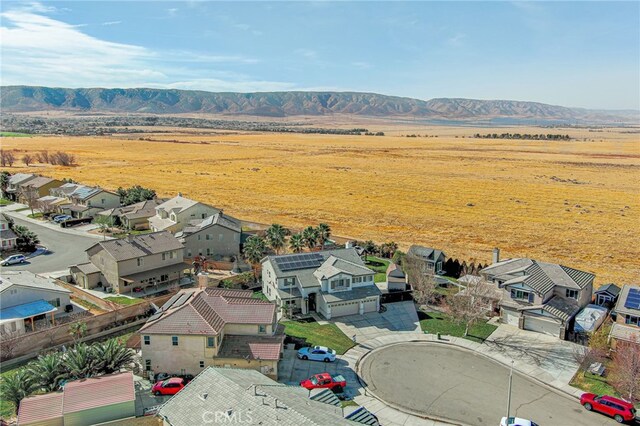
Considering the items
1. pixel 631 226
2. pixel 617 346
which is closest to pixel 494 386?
pixel 617 346

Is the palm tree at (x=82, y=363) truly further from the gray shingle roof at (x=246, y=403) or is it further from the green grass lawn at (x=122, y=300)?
the green grass lawn at (x=122, y=300)

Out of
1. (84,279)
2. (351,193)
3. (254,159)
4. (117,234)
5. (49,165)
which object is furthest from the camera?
(254,159)

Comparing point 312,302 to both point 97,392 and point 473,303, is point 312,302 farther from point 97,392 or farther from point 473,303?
point 97,392

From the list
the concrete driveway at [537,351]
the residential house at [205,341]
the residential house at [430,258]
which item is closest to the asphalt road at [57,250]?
the residential house at [205,341]

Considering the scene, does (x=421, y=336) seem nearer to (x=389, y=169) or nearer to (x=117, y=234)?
(x=117, y=234)

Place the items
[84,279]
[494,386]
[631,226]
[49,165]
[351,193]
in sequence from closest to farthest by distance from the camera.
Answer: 1. [494,386]
2. [84,279]
3. [631,226]
4. [351,193]
5. [49,165]
